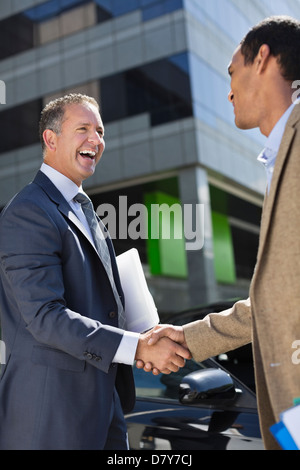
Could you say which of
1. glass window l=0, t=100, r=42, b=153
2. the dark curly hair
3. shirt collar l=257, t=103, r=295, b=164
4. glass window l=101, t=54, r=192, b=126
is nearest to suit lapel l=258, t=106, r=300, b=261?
shirt collar l=257, t=103, r=295, b=164

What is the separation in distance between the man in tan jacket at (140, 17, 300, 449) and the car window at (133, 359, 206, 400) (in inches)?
69.2

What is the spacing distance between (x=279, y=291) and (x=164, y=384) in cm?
213

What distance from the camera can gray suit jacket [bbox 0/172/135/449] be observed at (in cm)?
188

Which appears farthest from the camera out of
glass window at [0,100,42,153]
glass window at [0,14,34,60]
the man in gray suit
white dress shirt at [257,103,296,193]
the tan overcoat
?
glass window at [0,14,34,60]

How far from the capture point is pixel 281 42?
1.85 metres

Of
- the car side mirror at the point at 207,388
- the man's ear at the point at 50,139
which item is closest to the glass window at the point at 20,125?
the car side mirror at the point at 207,388

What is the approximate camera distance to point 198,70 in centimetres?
1664

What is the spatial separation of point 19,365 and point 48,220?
536 millimetres

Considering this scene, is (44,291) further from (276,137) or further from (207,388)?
(207,388)

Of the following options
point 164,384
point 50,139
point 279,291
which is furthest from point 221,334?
point 164,384

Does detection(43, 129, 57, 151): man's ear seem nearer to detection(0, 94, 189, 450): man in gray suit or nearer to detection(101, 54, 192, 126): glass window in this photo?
detection(0, 94, 189, 450): man in gray suit

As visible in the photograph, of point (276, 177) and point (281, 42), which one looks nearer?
point (276, 177)

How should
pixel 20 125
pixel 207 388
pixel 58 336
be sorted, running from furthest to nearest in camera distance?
pixel 20 125 → pixel 207 388 → pixel 58 336

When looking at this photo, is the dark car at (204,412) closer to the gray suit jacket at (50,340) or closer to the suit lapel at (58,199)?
the gray suit jacket at (50,340)
